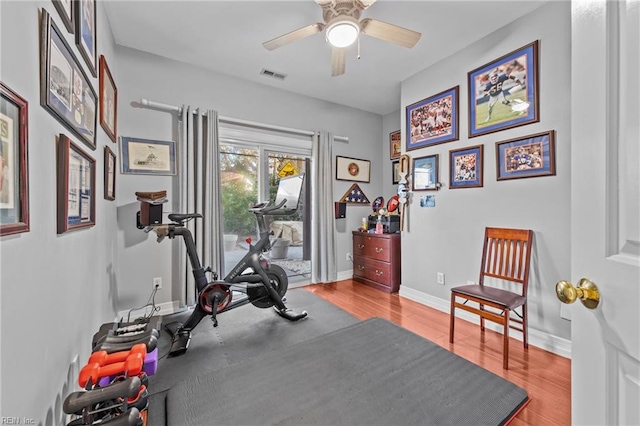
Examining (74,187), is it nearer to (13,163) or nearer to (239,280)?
(13,163)

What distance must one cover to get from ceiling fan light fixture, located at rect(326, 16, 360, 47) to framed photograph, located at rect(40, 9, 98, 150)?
1.58 m

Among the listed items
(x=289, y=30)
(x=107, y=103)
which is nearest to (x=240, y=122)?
(x=289, y=30)

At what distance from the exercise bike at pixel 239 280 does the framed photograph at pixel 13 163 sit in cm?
142

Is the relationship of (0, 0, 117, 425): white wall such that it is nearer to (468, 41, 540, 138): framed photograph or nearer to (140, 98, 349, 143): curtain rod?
(140, 98, 349, 143): curtain rod

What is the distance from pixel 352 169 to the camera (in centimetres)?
419

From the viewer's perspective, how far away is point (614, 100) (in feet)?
1.83

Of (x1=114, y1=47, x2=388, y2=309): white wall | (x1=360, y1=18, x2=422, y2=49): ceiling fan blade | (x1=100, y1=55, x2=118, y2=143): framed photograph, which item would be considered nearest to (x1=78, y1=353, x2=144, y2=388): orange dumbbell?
(x1=100, y1=55, x2=118, y2=143): framed photograph

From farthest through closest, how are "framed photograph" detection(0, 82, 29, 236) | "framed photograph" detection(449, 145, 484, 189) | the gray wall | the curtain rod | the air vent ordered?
the air vent → the curtain rod → "framed photograph" detection(449, 145, 484, 189) → the gray wall → "framed photograph" detection(0, 82, 29, 236)

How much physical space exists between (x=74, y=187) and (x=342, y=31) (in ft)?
6.42

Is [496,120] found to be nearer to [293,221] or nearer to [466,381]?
[466,381]

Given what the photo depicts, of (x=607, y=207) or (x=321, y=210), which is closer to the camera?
(x=607, y=207)

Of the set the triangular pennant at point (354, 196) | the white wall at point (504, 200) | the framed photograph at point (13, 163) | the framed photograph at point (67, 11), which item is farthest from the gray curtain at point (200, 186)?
the white wall at point (504, 200)

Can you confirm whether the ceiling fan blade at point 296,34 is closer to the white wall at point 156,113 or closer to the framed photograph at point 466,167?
the white wall at point 156,113

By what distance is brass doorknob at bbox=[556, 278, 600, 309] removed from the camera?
585 millimetres
